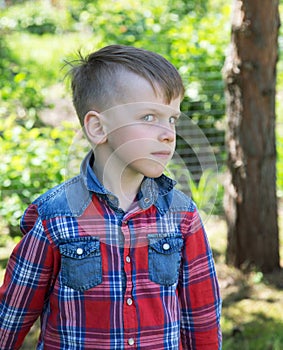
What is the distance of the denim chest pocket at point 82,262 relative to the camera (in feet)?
5.02

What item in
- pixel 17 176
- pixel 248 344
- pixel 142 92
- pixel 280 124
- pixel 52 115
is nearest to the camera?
pixel 142 92

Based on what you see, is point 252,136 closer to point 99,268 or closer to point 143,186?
point 143,186

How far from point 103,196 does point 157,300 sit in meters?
0.32

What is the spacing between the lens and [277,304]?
353cm

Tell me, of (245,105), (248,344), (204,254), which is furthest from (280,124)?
(204,254)

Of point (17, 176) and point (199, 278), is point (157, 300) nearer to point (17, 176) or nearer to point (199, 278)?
point (199, 278)

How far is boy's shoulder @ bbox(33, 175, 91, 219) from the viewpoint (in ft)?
5.11

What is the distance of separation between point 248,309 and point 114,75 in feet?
7.60

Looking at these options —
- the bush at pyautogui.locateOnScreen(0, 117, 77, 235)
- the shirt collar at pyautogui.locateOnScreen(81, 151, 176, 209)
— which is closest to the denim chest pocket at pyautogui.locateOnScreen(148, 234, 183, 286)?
the shirt collar at pyautogui.locateOnScreen(81, 151, 176, 209)

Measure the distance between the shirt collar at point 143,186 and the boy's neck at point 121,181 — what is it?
0.02m

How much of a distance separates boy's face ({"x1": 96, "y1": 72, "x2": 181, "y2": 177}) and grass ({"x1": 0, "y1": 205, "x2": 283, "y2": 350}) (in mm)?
1776

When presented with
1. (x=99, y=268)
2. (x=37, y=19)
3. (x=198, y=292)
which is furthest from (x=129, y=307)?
(x=37, y=19)

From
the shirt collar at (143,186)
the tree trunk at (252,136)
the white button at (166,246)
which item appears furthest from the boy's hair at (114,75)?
the tree trunk at (252,136)

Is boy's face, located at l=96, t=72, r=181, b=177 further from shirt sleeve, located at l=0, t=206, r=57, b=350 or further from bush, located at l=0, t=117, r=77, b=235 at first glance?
bush, located at l=0, t=117, r=77, b=235
